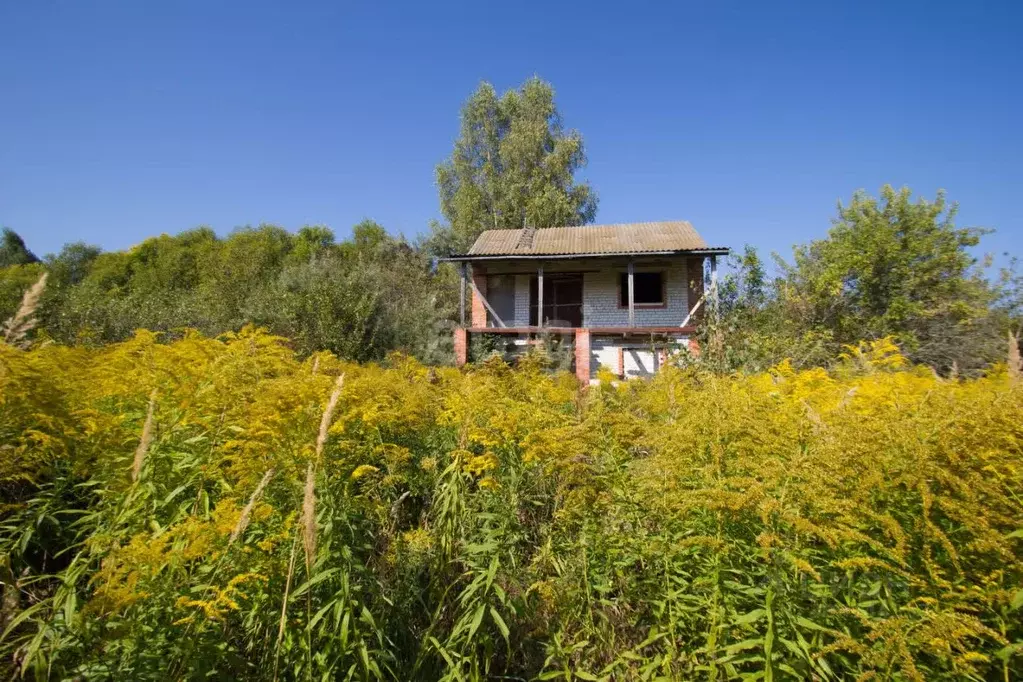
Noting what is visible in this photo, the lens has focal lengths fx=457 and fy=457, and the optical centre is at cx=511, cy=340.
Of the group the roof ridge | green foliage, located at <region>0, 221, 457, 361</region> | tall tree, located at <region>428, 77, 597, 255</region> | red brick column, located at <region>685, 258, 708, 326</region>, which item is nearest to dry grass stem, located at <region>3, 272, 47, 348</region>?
green foliage, located at <region>0, 221, 457, 361</region>

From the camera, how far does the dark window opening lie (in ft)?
66.8

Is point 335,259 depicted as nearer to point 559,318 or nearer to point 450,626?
point 559,318

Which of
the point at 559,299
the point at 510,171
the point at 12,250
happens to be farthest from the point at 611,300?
the point at 12,250

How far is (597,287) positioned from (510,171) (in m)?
12.6

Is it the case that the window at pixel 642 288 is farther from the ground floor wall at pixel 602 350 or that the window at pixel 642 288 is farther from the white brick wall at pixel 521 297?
the white brick wall at pixel 521 297

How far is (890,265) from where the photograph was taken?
52.7 ft

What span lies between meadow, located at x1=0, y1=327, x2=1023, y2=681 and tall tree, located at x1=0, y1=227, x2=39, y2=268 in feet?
181

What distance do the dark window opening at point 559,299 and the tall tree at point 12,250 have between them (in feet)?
156

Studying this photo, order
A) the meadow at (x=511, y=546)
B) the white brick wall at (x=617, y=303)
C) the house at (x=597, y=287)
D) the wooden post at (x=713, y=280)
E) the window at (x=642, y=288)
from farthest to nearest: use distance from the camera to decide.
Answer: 1. the window at (x=642, y=288)
2. the white brick wall at (x=617, y=303)
3. the house at (x=597, y=287)
4. the wooden post at (x=713, y=280)
5. the meadow at (x=511, y=546)

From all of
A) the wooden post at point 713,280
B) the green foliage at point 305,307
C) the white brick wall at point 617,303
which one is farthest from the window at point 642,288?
the green foliage at point 305,307

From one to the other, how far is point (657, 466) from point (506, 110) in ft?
101

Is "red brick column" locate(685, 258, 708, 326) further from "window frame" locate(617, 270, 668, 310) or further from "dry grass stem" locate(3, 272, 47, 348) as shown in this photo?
"dry grass stem" locate(3, 272, 47, 348)

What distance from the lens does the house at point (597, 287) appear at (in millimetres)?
16406

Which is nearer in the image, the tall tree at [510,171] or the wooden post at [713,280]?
the wooden post at [713,280]
